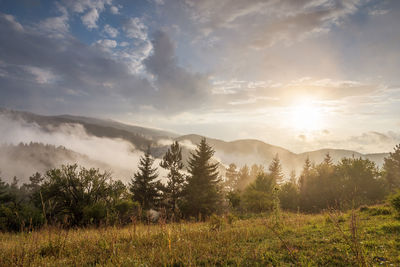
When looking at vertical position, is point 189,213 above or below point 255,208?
below

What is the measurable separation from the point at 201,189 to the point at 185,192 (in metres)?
4.08

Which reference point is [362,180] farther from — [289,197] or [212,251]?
[212,251]

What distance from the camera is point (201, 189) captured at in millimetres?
30047

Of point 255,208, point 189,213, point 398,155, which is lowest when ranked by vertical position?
point 189,213

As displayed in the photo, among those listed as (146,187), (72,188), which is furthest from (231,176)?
(72,188)

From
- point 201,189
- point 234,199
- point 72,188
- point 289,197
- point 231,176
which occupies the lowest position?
point 231,176

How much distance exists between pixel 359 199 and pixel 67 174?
3559cm

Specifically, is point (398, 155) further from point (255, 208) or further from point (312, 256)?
point (312, 256)

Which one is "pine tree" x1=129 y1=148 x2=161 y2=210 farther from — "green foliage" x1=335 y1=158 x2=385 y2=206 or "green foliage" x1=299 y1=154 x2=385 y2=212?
"green foliage" x1=335 y1=158 x2=385 y2=206

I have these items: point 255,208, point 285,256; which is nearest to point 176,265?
point 285,256

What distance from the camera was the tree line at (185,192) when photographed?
16312mm

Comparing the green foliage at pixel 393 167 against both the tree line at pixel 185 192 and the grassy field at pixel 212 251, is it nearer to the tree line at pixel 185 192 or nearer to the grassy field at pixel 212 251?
the tree line at pixel 185 192

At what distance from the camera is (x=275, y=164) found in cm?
6088

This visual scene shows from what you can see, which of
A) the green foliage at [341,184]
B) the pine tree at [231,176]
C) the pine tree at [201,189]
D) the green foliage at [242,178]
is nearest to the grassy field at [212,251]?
the pine tree at [201,189]
